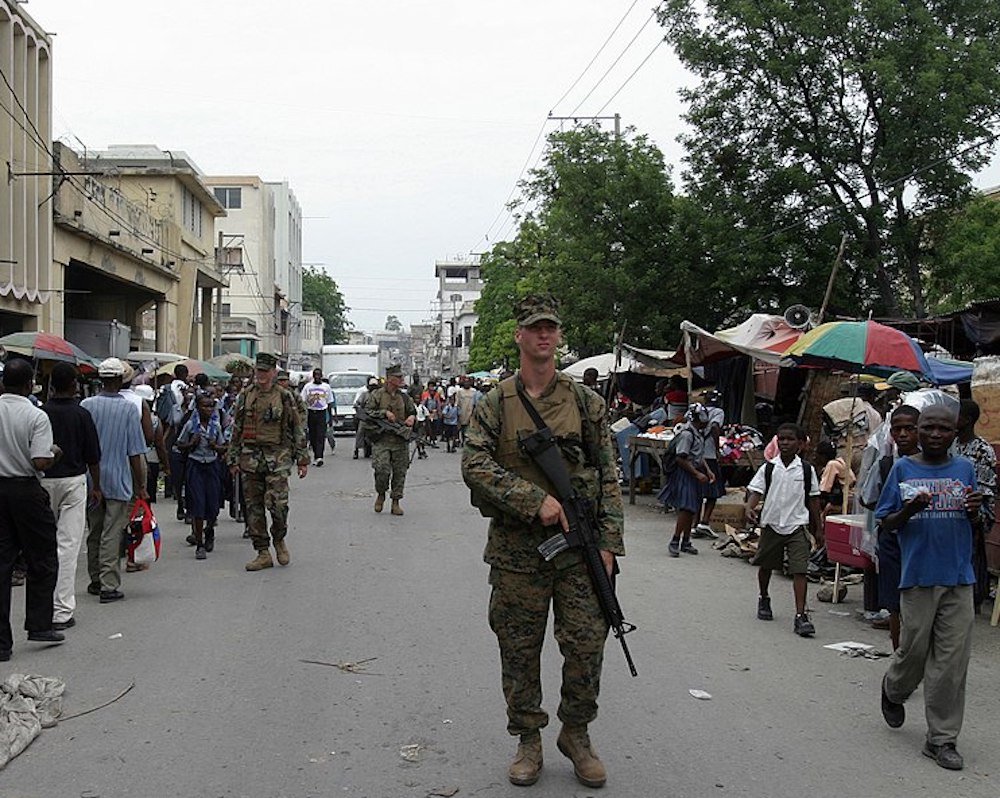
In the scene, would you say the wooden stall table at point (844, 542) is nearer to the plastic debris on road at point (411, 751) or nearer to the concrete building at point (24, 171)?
the plastic debris on road at point (411, 751)

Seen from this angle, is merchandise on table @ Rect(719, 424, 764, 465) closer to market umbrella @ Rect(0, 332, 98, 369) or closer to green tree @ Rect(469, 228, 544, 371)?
market umbrella @ Rect(0, 332, 98, 369)

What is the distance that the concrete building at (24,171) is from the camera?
20562 millimetres

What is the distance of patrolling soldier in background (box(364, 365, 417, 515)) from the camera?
14.0 meters

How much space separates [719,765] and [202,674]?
3204mm

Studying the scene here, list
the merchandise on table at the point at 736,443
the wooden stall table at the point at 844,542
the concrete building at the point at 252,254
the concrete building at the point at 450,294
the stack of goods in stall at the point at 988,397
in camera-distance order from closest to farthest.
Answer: the wooden stall table at the point at 844,542 < the stack of goods in stall at the point at 988,397 < the merchandise on table at the point at 736,443 < the concrete building at the point at 252,254 < the concrete building at the point at 450,294

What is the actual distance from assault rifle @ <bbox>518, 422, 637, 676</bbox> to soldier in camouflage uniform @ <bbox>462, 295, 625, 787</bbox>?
4 centimetres

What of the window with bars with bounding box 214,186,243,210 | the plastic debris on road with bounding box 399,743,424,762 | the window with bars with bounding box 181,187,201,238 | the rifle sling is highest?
the window with bars with bounding box 214,186,243,210

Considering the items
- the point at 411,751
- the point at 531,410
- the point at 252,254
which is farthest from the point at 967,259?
the point at 252,254

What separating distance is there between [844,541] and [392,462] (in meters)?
7.11

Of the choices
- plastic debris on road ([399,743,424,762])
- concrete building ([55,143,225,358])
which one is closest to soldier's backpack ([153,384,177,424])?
plastic debris on road ([399,743,424,762])

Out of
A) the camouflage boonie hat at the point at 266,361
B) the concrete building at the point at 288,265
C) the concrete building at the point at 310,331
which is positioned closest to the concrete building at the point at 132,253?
the camouflage boonie hat at the point at 266,361

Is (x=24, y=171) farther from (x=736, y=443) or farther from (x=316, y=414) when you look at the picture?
(x=736, y=443)

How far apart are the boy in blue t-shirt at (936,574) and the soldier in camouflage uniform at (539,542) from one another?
1.57 metres

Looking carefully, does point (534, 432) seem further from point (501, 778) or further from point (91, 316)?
point (91, 316)
